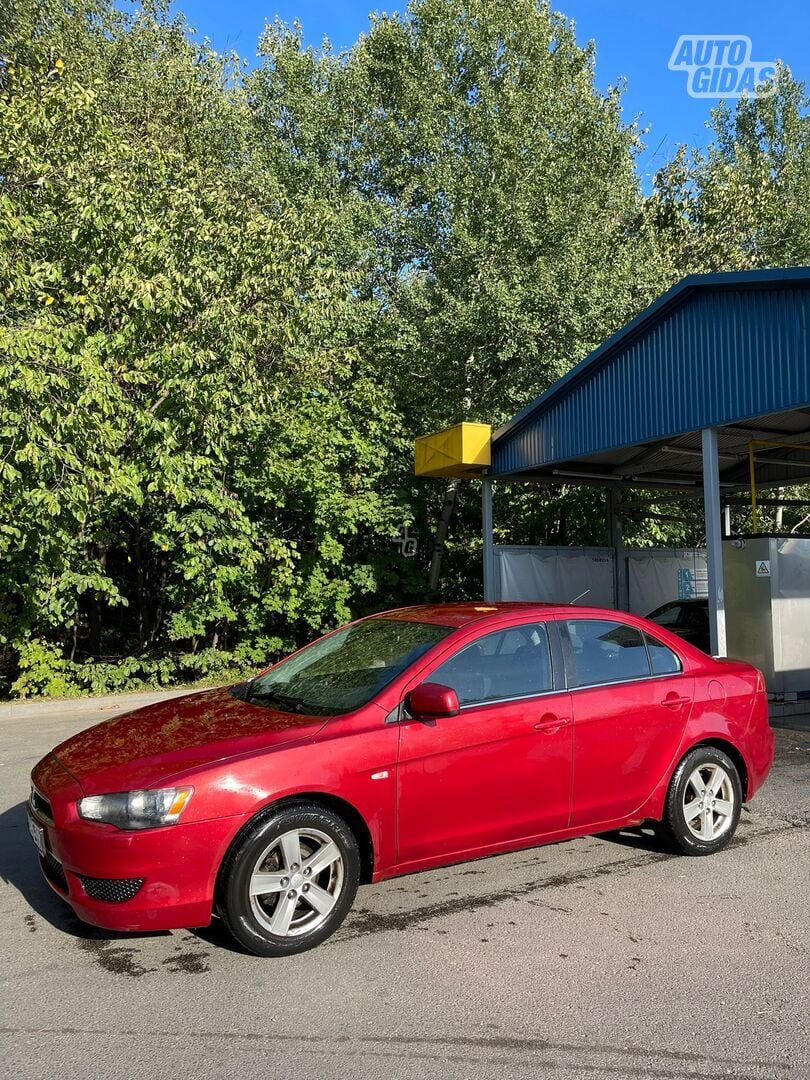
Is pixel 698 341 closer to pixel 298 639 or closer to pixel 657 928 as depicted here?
pixel 657 928

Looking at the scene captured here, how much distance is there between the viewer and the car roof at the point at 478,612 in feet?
16.3

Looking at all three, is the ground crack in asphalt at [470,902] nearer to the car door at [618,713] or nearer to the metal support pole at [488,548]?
the car door at [618,713]

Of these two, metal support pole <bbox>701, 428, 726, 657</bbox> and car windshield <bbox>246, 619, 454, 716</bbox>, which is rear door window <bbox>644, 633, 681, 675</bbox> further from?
metal support pole <bbox>701, 428, 726, 657</bbox>

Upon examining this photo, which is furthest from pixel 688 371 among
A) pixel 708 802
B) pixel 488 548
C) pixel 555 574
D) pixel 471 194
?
pixel 471 194

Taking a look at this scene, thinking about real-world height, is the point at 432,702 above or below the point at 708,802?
above

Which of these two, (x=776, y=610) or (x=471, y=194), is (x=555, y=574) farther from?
(x=471, y=194)

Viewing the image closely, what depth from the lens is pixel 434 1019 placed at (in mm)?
3279

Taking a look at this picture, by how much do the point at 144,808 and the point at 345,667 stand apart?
1.54 m

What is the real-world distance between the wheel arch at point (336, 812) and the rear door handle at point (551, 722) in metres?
1.12

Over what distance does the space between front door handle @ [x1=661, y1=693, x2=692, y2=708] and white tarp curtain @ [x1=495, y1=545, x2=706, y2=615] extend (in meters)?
9.27

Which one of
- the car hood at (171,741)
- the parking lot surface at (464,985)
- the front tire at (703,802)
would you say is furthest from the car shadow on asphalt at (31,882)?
the front tire at (703,802)

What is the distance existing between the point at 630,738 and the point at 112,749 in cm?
287

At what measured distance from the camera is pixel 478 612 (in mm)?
5125

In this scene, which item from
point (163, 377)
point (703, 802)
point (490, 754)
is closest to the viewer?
point (490, 754)
